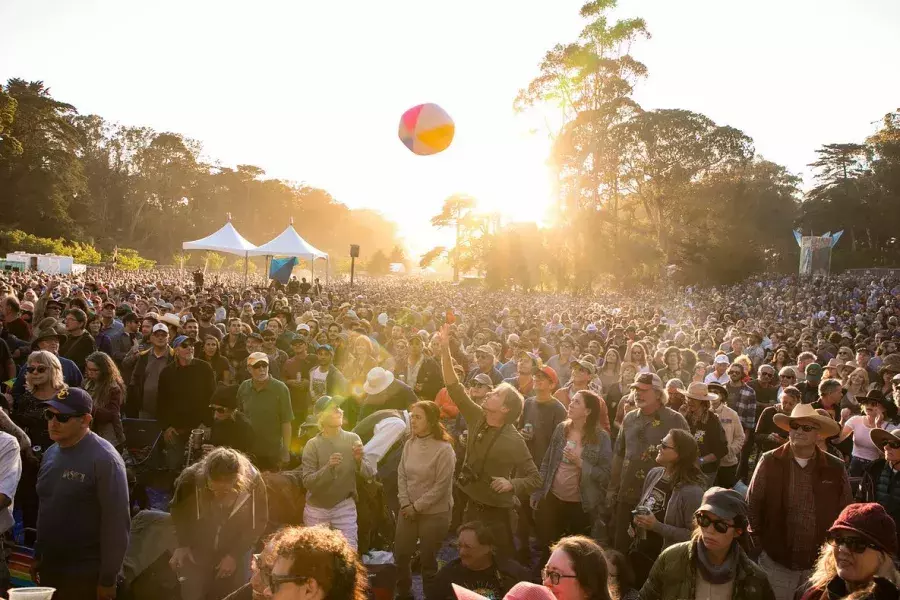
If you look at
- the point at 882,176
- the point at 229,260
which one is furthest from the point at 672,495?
the point at 229,260

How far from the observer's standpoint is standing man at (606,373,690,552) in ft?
14.2

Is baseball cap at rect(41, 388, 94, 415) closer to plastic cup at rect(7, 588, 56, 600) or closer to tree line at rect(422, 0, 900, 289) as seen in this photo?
plastic cup at rect(7, 588, 56, 600)

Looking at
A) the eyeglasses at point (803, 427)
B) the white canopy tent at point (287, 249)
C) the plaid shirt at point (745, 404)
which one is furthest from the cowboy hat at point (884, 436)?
the white canopy tent at point (287, 249)

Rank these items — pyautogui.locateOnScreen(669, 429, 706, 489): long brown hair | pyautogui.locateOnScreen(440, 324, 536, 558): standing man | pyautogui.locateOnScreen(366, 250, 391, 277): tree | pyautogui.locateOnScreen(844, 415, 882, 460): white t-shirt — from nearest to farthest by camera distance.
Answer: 1. pyautogui.locateOnScreen(669, 429, 706, 489): long brown hair
2. pyautogui.locateOnScreen(440, 324, 536, 558): standing man
3. pyautogui.locateOnScreen(844, 415, 882, 460): white t-shirt
4. pyautogui.locateOnScreen(366, 250, 391, 277): tree

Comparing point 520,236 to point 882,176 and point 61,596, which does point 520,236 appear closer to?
point 882,176

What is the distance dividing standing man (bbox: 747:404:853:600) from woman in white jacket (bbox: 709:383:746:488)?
201cm

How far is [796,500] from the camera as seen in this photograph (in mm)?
3348

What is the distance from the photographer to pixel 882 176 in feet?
133

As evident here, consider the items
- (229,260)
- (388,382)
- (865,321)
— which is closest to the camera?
(388,382)

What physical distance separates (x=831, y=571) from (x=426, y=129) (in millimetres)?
5058

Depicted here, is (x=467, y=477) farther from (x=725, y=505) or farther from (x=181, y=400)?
(x=181, y=400)

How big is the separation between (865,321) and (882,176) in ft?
101

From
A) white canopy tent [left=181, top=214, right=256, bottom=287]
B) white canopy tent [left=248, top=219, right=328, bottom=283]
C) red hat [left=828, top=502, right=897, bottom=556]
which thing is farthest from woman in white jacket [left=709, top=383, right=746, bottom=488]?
white canopy tent [left=181, top=214, right=256, bottom=287]

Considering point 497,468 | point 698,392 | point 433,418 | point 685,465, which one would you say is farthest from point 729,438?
point 433,418
